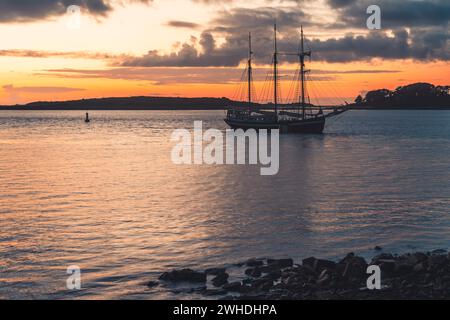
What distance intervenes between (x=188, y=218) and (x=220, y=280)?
491 inches

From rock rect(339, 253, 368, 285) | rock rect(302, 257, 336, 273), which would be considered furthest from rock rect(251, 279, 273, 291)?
rock rect(339, 253, 368, 285)

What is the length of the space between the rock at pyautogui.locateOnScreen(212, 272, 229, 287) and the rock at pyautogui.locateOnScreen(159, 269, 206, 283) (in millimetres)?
487

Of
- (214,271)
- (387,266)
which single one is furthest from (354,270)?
(214,271)

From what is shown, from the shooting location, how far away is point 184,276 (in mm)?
19781

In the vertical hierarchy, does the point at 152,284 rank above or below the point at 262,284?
below

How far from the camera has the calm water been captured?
71.9 ft

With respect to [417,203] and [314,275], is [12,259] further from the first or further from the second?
[417,203]

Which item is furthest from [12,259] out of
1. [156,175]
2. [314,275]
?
[156,175]

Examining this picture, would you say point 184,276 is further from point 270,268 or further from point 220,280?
point 270,268

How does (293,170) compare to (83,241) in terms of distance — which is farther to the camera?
(293,170)

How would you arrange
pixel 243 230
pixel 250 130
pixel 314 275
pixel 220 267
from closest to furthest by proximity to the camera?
pixel 314 275
pixel 220 267
pixel 243 230
pixel 250 130

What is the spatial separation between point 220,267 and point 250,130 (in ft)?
367

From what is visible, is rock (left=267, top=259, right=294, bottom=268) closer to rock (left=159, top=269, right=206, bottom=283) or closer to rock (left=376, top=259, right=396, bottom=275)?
rock (left=159, top=269, right=206, bottom=283)
